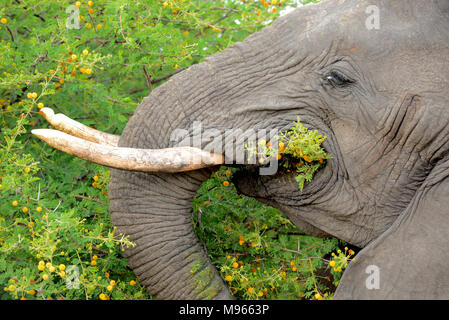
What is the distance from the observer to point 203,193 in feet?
15.0

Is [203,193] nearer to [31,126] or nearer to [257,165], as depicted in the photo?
[257,165]

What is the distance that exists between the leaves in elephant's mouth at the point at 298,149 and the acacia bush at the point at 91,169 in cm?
66

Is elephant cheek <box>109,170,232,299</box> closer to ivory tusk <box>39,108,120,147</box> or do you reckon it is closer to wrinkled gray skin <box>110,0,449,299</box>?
wrinkled gray skin <box>110,0,449,299</box>

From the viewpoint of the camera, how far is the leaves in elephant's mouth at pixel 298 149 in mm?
3551

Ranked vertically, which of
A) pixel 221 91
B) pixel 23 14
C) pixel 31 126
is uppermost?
pixel 23 14

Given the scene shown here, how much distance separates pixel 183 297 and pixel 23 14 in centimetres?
267

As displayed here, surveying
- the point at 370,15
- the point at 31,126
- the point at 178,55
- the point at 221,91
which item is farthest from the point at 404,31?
the point at 31,126

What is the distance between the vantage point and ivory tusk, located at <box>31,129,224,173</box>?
342 cm
